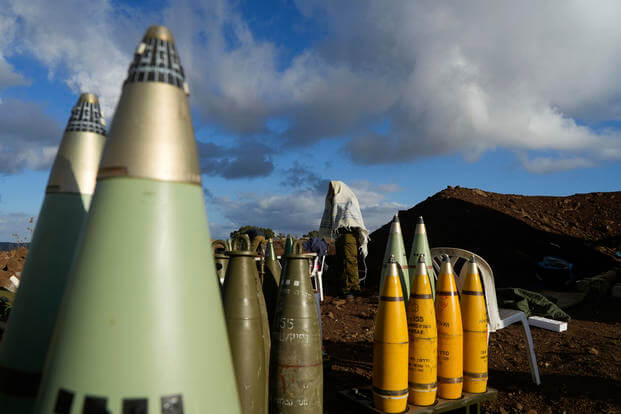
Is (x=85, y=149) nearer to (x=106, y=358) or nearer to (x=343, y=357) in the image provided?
(x=106, y=358)

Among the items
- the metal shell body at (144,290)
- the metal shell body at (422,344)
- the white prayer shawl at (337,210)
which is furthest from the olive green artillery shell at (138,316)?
the white prayer shawl at (337,210)

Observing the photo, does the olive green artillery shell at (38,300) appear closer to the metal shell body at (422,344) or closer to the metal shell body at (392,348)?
the metal shell body at (392,348)

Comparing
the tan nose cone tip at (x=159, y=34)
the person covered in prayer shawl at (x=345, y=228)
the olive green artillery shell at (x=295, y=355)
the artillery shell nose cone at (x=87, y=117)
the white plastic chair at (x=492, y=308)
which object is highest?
the person covered in prayer shawl at (x=345, y=228)

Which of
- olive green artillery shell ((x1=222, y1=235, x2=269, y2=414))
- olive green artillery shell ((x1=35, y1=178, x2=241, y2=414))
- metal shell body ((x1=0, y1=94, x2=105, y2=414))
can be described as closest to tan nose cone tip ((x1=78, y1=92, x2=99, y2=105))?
metal shell body ((x1=0, y1=94, x2=105, y2=414))

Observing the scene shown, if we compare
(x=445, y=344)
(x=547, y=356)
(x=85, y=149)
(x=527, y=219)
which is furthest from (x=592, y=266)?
(x=85, y=149)

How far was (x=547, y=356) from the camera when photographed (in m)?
5.25

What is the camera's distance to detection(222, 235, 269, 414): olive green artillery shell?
6.70 feet

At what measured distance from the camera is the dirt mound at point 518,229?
37.7 feet

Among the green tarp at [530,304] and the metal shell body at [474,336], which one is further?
the green tarp at [530,304]

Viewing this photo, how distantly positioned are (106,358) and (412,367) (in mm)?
2358

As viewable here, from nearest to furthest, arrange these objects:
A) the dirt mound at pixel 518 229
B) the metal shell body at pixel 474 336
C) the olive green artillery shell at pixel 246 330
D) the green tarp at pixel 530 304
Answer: the olive green artillery shell at pixel 246 330 < the metal shell body at pixel 474 336 < the green tarp at pixel 530 304 < the dirt mound at pixel 518 229

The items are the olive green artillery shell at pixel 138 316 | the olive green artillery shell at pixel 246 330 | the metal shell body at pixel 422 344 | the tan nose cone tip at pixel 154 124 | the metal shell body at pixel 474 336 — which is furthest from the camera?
the metal shell body at pixel 474 336

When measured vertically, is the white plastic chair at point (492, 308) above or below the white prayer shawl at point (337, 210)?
below

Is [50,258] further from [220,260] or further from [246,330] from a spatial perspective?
[220,260]
